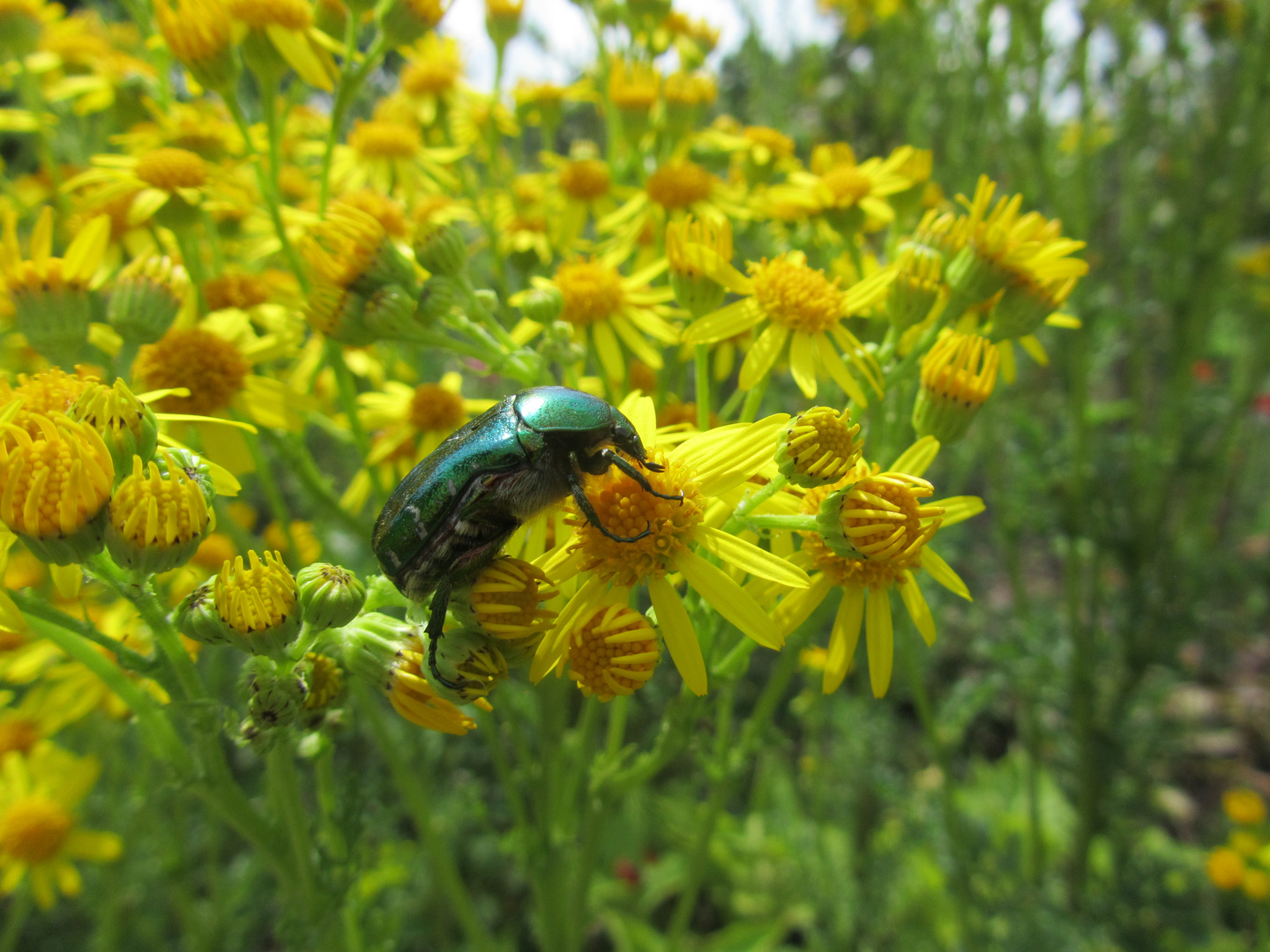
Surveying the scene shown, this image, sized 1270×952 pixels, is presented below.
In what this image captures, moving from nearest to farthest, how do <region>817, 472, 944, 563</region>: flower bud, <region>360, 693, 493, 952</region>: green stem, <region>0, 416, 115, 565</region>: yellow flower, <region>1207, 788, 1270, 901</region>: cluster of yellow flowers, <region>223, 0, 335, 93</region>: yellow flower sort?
<region>0, 416, 115, 565</region>: yellow flower
<region>817, 472, 944, 563</region>: flower bud
<region>360, 693, 493, 952</region>: green stem
<region>223, 0, 335, 93</region>: yellow flower
<region>1207, 788, 1270, 901</region>: cluster of yellow flowers

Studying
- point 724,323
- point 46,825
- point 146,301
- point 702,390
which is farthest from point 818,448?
point 46,825

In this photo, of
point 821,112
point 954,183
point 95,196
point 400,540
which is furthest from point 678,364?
point 821,112

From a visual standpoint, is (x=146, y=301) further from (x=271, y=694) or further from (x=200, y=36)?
(x=271, y=694)

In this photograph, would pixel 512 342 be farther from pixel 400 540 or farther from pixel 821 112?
pixel 821 112

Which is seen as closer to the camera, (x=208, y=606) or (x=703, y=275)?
(x=208, y=606)

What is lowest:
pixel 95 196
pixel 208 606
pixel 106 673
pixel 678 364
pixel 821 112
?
pixel 106 673

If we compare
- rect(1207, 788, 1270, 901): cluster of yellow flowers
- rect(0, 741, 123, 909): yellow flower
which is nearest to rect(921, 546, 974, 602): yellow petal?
rect(1207, 788, 1270, 901): cluster of yellow flowers

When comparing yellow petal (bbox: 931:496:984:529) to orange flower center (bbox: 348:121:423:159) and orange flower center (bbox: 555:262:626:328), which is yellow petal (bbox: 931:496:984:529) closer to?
orange flower center (bbox: 555:262:626:328)
